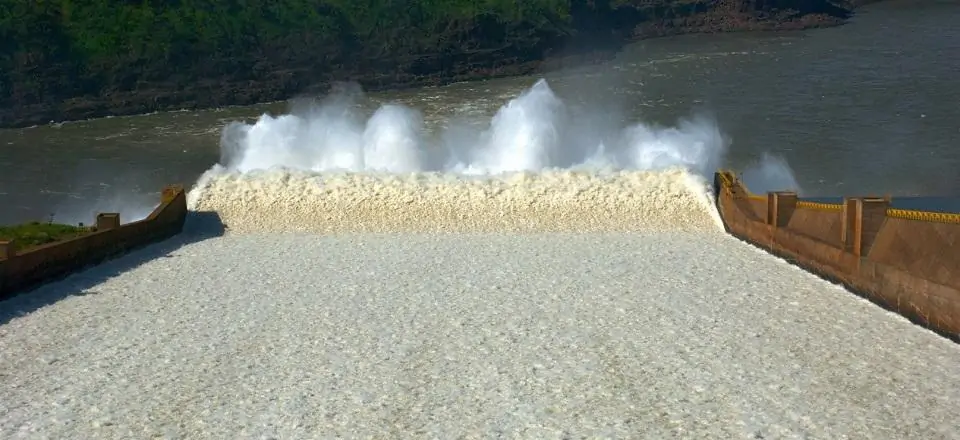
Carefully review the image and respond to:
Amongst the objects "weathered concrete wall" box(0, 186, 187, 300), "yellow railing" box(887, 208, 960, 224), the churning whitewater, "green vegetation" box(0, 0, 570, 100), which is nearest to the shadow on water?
"weathered concrete wall" box(0, 186, 187, 300)

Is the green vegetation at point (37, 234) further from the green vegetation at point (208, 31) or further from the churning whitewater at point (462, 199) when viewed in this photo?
the green vegetation at point (208, 31)

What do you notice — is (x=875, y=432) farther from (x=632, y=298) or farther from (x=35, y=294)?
(x=35, y=294)

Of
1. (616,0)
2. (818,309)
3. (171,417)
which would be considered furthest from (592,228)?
(616,0)

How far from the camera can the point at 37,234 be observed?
1623 centimetres

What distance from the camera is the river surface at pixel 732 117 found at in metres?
26.9

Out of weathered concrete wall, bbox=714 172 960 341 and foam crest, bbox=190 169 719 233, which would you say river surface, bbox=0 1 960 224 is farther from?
weathered concrete wall, bbox=714 172 960 341

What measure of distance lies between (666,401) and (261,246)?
28.3 ft

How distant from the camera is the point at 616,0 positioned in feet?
190

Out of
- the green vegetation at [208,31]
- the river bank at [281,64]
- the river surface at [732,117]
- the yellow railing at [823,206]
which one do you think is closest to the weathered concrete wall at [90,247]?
the river surface at [732,117]

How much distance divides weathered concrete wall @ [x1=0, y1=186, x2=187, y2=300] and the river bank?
22809 millimetres

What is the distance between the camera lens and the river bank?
40.5 m

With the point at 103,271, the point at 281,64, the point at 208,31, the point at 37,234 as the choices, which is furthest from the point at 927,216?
the point at 208,31

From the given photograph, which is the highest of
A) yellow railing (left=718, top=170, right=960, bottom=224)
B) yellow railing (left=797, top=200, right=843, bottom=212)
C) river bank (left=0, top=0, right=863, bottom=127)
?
river bank (left=0, top=0, right=863, bottom=127)

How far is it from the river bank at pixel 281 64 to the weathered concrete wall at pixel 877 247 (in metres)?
28.3
